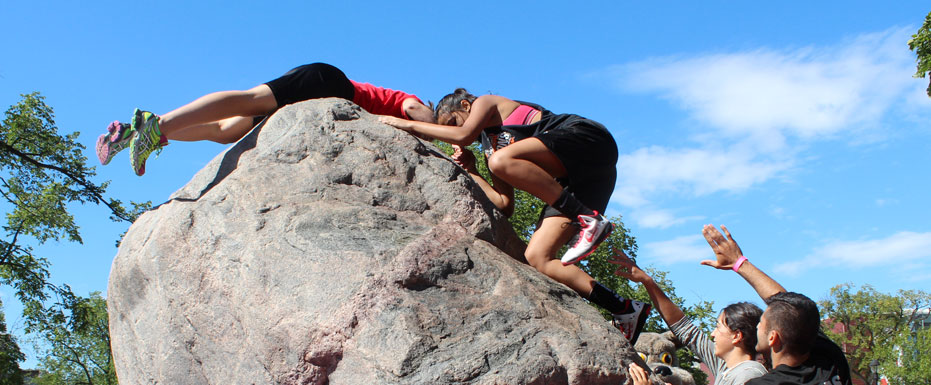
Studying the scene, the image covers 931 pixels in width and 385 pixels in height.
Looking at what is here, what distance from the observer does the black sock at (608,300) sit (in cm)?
432

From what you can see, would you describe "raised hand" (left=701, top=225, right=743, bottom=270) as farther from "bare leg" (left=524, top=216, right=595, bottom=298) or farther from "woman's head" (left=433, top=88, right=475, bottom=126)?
"woman's head" (left=433, top=88, right=475, bottom=126)

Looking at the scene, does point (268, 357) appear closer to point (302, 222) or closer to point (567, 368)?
point (302, 222)

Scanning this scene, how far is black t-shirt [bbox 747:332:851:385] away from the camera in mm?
2867

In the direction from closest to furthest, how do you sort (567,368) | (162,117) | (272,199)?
(567,368), (272,199), (162,117)

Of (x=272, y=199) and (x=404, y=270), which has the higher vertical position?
(x=272, y=199)

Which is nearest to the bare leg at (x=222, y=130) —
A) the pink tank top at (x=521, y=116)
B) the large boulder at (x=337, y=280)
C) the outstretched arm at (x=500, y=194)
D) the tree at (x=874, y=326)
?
the large boulder at (x=337, y=280)

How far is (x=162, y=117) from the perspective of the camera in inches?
184

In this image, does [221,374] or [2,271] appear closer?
[221,374]

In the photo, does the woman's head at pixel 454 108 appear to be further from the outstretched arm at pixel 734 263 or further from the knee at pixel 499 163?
the outstretched arm at pixel 734 263

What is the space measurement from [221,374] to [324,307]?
2.86 ft

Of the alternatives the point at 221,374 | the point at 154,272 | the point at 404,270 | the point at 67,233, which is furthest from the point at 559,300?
the point at 67,233

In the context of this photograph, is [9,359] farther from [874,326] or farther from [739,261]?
[874,326]

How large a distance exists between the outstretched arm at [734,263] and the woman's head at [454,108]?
1.92 m

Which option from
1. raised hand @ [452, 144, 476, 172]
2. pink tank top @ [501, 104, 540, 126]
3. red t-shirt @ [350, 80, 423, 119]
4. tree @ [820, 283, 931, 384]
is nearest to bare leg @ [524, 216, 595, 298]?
pink tank top @ [501, 104, 540, 126]
